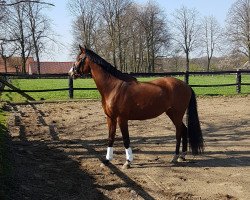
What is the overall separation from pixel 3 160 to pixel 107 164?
5.65ft

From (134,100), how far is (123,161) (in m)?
1.15

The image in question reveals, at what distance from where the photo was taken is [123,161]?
6.21 meters

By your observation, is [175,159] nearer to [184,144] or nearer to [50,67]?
[184,144]

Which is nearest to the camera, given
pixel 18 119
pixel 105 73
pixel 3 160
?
pixel 3 160

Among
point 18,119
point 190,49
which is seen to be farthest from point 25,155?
point 190,49

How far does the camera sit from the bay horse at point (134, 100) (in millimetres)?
5973

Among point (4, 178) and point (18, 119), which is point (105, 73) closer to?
point (4, 178)

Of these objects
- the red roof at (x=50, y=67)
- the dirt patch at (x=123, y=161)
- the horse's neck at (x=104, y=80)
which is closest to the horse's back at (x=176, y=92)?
the horse's neck at (x=104, y=80)

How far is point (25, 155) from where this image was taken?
631 cm

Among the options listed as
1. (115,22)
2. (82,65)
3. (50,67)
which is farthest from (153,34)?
(82,65)

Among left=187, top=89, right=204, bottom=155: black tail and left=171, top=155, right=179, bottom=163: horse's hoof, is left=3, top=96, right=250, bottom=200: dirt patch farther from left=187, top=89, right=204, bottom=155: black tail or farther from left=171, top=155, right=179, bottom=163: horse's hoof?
left=187, top=89, right=204, bottom=155: black tail

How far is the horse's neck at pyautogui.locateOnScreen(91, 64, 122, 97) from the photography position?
610 centimetres

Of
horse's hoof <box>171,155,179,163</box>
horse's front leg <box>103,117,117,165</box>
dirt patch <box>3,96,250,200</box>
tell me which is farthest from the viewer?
horse's hoof <box>171,155,179,163</box>

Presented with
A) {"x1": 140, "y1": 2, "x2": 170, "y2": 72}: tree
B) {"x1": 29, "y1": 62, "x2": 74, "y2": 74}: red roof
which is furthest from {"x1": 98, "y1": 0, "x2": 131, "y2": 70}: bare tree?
{"x1": 29, "y1": 62, "x2": 74, "y2": 74}: red roof
